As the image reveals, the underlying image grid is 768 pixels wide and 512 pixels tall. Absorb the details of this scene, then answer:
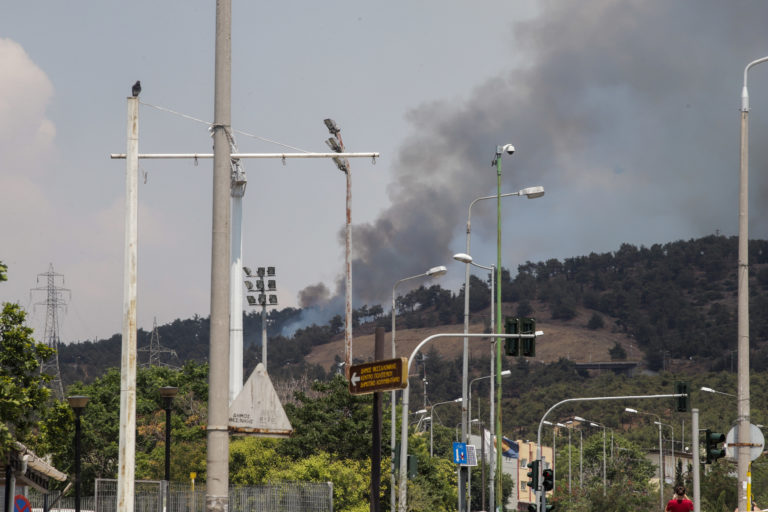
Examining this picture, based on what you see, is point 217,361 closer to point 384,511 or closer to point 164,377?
point 384,511

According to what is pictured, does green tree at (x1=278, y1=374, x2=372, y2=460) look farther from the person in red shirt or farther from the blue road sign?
the person in red shirt

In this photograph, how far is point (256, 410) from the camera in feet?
44.8

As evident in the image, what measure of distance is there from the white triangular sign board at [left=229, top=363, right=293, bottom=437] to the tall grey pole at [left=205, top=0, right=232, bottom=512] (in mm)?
380

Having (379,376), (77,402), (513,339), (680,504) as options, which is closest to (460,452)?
(513,339)

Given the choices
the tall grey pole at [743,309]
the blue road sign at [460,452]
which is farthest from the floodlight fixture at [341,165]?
the tall grey pole at [743,309]

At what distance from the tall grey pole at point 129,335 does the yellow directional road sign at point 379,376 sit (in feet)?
18.9

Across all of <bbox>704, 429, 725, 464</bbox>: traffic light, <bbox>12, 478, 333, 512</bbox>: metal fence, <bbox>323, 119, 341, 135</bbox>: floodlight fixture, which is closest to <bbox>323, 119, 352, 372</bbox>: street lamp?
<bbox>323, 119, 341, 135</bbox>: floodlight fixture

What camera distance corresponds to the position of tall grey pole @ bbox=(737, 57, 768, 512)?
816 inches

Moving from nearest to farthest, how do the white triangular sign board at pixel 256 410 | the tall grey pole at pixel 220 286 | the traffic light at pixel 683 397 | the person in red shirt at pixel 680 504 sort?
the tall grey pole at pixel 220 286 → the white triangular sign board at pixel 256 410 → the person in red shirt at pixel 680 504 → the traffic light at pixel 683 397

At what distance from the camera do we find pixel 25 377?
880 inches

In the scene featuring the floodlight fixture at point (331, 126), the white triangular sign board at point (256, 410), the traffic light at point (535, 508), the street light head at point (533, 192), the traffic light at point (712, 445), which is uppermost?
the floodlight fixture at point (331, 126)

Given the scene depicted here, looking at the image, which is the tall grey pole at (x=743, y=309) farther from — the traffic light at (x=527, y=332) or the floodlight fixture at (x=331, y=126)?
the floodlight fixture at (x=331, y=126)

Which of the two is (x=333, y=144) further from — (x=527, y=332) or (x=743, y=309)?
(x=743, y=309)

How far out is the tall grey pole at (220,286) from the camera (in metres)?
12.7
